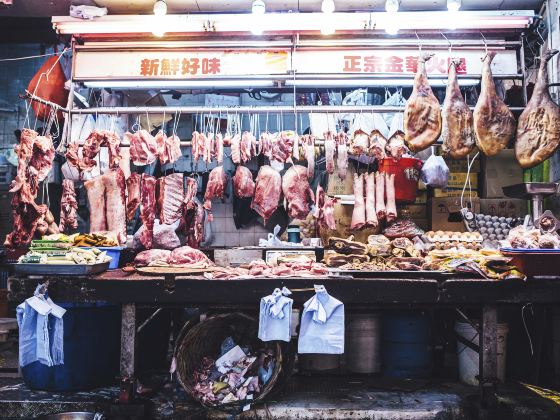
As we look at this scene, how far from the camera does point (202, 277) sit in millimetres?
4398

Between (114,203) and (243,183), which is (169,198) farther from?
(243,183)

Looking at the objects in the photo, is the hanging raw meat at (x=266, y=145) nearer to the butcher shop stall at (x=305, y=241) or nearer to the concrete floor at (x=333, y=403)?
the butcher shop stall at (x=305, y=241)

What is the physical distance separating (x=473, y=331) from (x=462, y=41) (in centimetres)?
347

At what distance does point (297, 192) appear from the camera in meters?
5.90

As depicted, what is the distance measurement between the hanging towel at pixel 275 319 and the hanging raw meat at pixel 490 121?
272cm

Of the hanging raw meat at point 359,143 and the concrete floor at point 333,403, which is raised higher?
the hanging raw meat at point 359,143

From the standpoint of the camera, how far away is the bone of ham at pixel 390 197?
19.8ft

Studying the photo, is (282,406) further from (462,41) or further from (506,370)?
(462,41)

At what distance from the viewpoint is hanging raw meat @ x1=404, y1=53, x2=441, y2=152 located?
5055mm

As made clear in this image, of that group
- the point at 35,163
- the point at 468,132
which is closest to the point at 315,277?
the point at 468,132

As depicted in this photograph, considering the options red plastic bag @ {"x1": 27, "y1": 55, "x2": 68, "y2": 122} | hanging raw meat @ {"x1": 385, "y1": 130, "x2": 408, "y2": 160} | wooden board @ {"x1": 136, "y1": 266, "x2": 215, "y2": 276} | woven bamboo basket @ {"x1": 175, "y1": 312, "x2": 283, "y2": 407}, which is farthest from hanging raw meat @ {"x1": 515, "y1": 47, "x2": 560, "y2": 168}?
red plastic bag @ {"x1": 27, "y1": 55, "x2": 68, "y2": 122}

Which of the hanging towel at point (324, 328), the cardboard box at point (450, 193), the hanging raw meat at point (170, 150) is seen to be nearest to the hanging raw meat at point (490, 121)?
the cardboard box at point (450, 193)

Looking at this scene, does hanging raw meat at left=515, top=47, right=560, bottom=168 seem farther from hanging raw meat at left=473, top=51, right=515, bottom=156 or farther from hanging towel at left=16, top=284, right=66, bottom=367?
hanging towel at left=16, top=284, right=66, bottom=367

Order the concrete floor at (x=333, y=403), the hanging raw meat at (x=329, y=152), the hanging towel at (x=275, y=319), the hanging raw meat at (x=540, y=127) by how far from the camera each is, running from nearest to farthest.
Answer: the hanging towel at (x=275, y=319), the concrete floor at (x=333, y=403), the hanging raw meat at (x=540, y=127), the hanging raw meat at (x=329, y=152)
